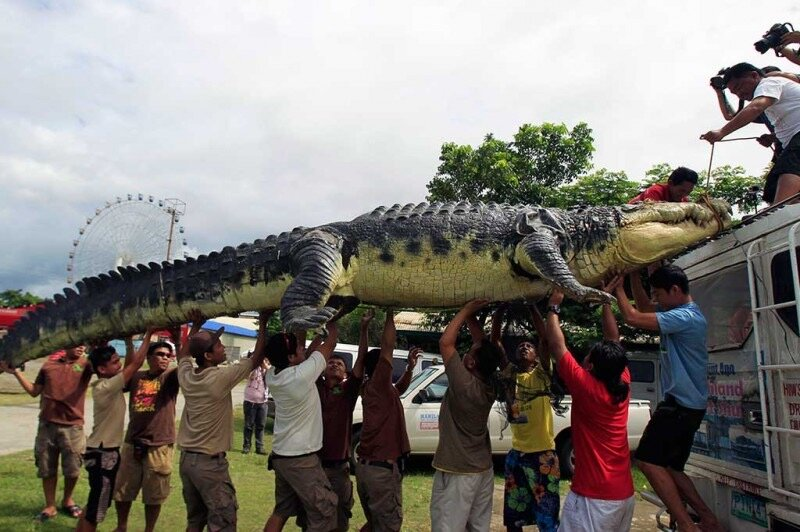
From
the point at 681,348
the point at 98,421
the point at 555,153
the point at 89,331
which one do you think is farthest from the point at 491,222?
the point at 555,153

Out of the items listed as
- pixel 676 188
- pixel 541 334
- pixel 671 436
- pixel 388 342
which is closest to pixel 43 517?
pixel 388 342

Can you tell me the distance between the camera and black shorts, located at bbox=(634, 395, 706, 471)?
3.74 m

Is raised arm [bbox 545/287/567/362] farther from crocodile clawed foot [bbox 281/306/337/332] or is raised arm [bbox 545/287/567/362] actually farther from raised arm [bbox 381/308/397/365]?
crocodile clawed foot [bbox 281/306/337/332]

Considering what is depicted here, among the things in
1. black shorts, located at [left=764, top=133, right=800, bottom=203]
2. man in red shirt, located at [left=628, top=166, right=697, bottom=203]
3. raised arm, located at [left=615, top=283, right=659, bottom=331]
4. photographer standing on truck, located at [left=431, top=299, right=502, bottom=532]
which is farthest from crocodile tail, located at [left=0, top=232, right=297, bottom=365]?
black shorts, located at [left=764, top=133, right=800, bottom=203]

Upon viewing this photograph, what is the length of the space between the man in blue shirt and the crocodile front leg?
0.45m

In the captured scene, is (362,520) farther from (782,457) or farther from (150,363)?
(782,457)

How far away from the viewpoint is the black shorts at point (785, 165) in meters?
4.12

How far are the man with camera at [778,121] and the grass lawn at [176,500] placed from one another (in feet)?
16.3

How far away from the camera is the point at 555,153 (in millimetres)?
15359

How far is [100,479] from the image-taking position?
17.2 feet

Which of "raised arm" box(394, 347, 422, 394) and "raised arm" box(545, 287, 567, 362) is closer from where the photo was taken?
"raised arm" box(545, 287, 567, 362)

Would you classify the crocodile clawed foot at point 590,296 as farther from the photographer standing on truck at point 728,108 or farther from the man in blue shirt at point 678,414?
the photographer standing on truck at point 728,108

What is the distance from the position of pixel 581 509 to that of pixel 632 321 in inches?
50.2

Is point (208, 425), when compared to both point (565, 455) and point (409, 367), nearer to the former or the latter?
point (409, 367)
